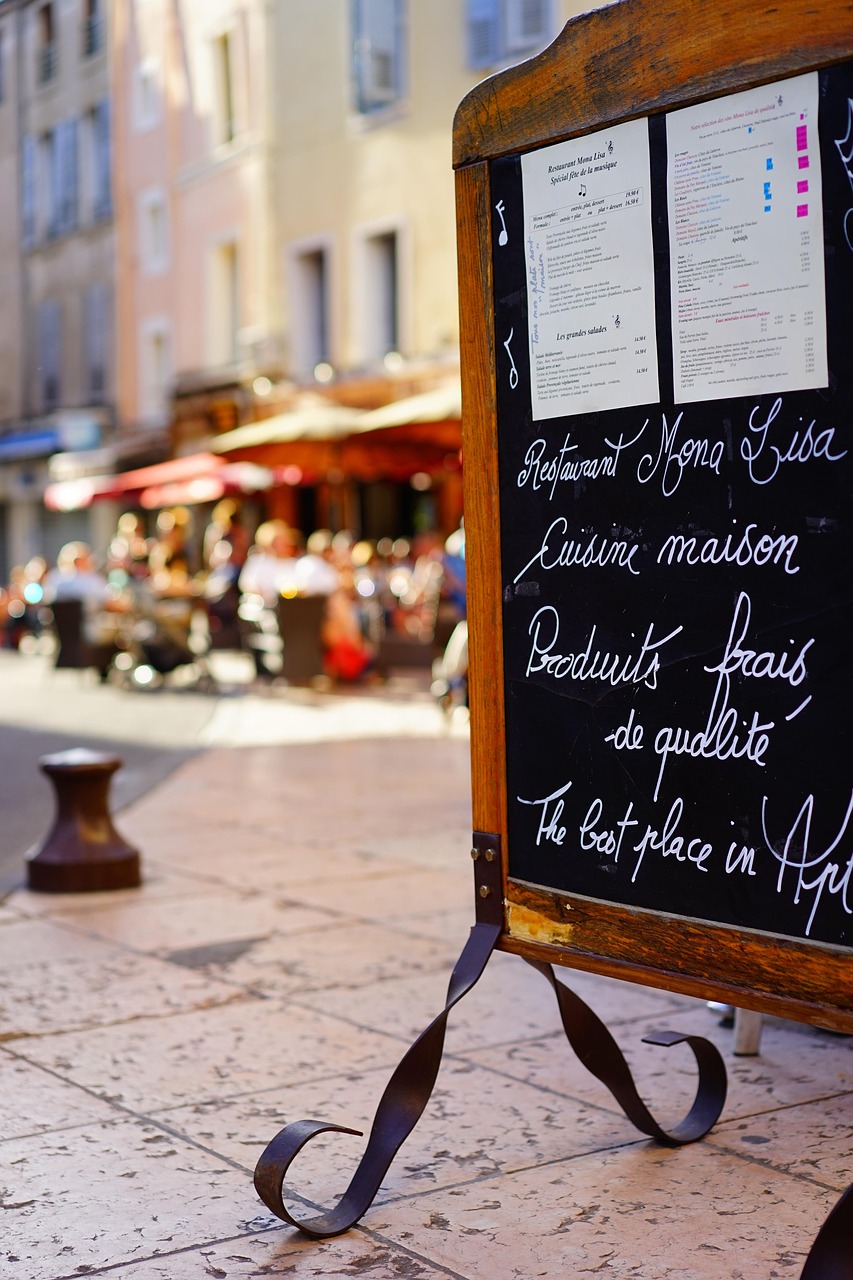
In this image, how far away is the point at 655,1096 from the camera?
3594 mm

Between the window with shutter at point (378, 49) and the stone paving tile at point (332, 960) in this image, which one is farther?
the window with shutter at point (378, 49)

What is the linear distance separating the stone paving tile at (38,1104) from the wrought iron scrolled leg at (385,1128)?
0.67 m

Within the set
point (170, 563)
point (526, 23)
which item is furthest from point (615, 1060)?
point (526, 23)

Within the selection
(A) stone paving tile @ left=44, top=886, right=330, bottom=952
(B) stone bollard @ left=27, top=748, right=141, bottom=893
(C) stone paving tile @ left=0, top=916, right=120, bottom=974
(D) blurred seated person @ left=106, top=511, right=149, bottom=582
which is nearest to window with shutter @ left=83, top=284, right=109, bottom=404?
(D) blurred seated person @ left=106, top=511, right=149, bottom=582

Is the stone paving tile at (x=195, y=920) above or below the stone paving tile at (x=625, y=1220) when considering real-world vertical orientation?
above

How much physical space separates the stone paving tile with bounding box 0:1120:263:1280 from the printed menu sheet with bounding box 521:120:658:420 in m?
1.46

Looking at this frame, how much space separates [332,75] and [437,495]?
608 cm

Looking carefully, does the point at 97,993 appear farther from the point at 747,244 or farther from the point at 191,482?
the point at 191,482

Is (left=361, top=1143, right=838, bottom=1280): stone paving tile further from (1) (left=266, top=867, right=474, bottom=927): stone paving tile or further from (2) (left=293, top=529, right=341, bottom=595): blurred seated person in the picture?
(2) (left=293, top=529, right=341, bottom=595): blurred seated person

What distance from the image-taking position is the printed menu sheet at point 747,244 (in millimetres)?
2359

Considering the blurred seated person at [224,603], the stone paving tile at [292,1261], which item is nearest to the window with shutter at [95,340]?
the blurred seated person at [224,603]

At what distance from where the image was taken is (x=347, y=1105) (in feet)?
11.5

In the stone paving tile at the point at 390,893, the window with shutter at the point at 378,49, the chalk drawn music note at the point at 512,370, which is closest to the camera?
the chalk drawn music note at the point at 512,370

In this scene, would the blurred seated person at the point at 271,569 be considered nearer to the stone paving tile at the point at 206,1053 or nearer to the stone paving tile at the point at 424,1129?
the stone paving tile at the point at 206,1053
